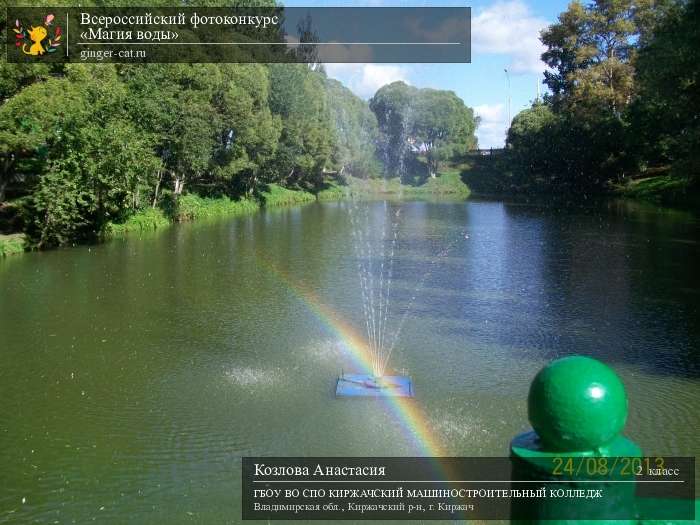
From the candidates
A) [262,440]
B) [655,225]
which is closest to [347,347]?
[262,440]

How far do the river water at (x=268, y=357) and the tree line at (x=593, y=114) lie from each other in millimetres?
27991

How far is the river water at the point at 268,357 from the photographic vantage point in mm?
7230

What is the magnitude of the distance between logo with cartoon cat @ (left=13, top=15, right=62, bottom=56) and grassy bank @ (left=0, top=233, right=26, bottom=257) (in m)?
6.34

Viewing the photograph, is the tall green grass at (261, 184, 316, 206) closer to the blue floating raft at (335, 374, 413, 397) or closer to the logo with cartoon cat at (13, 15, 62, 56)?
the logo with cartoon cat at (13, 15, 62, 56)

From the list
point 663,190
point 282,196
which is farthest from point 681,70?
point 282,196

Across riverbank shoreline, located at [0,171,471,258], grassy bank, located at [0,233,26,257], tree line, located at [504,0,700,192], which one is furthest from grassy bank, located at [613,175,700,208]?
grassy bank, located at [0,233,26,257]

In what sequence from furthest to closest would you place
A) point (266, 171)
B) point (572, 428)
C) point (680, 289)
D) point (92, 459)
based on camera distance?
point (266, 171)
point (680, 289)
point (92, 459)
point (572, 428)

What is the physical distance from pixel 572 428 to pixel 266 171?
4701cm

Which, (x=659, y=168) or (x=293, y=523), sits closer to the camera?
(x=293, y=523)

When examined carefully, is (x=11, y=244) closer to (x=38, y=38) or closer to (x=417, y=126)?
(x=38, y=38)

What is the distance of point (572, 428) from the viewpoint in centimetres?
142

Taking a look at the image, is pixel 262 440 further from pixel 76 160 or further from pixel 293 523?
pixel 76 160

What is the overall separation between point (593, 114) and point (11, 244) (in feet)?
146

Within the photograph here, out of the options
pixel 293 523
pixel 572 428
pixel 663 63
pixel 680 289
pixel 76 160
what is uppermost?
pixel 663 63
